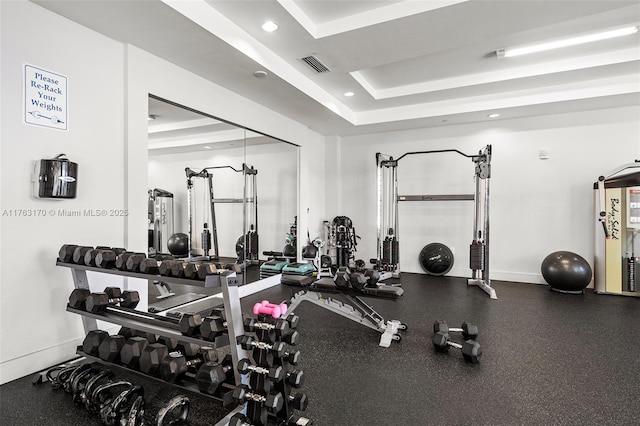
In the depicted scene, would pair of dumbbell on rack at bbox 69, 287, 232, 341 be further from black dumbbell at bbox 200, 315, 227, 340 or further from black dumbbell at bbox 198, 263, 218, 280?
black dumbbell at bbox 198, 263, 218, 280

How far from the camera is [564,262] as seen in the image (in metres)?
4.06

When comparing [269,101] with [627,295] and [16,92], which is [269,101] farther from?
[627,295]

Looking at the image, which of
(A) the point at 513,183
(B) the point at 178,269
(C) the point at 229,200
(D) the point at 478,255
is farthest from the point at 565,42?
(B) the point at 178,269

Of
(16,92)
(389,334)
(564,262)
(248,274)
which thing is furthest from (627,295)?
(16,92)

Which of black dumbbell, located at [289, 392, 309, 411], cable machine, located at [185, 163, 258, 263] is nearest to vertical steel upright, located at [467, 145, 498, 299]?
cable machine, located at [185, 163, 258, 263]

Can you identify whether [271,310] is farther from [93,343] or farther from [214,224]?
[214,224]

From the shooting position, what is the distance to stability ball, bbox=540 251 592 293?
3975mm

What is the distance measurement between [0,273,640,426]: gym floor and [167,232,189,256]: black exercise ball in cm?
131

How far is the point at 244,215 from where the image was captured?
13.8 feet

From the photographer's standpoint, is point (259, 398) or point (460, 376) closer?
point (259, 398)

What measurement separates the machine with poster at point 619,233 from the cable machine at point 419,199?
1.27m

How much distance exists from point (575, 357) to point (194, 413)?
2.51m

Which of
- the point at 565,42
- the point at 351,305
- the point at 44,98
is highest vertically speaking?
the point at 565,42

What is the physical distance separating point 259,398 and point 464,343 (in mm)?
1526
